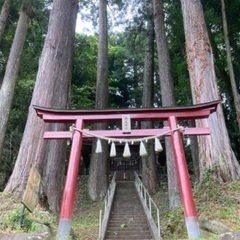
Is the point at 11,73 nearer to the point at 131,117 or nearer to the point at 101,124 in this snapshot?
the point at 101,124

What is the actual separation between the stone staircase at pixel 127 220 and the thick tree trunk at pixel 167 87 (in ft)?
4.28

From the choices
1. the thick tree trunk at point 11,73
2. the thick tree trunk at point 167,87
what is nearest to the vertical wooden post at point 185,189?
the thick tree trunk at point 167,87

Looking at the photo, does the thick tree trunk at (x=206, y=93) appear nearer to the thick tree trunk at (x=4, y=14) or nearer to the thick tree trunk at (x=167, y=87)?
the thick tree trunk at (x=167, y=87)

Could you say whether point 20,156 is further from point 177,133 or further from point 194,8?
point 194,8

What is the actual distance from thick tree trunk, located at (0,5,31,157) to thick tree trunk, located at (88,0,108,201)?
460cm

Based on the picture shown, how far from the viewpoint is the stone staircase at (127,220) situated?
8414 millimetres

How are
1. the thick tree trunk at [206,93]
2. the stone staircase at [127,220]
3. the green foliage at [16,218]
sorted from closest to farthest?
1. the green foliage at [16,218]
2. the thick tree trunk at [206,93]
3. the stone staircase at [127,220]

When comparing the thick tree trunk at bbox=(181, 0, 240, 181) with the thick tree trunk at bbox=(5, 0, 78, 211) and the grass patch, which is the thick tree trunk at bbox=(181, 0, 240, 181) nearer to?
the grass patch

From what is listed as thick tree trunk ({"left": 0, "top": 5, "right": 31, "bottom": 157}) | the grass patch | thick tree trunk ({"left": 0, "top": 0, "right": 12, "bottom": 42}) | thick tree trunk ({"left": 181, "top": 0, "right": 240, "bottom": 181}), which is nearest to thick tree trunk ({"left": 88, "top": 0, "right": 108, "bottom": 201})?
thick tree trunk ({"left": 0, "top": 5, "right": 31, "bottom": 157})

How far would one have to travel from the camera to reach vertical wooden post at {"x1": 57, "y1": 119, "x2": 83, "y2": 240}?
4.10 meters

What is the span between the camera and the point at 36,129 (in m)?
5.73

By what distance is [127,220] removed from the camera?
31.8 ft

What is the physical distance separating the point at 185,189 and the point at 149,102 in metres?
10.5

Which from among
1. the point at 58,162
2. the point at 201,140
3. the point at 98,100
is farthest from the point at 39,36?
the point at 201,140
